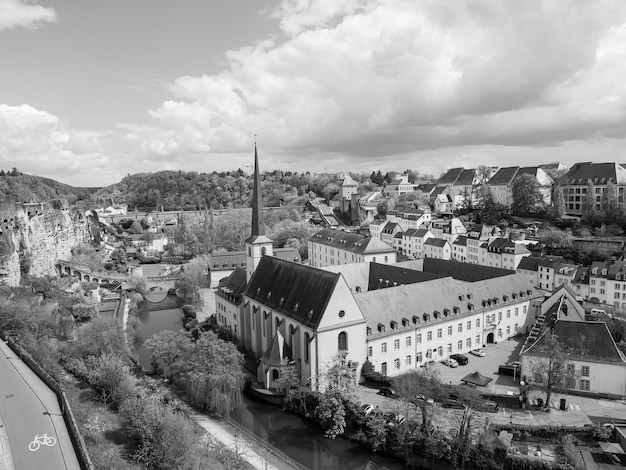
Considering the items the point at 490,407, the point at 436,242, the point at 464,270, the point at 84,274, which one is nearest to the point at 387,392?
the point at 490,407

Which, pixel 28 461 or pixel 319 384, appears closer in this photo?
pixel 28 461

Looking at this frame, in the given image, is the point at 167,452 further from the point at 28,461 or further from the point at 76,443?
the point at 28,461

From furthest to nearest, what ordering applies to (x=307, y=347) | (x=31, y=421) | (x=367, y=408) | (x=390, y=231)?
1. (x=390, y=231)
2. (x=307, y=347)
3. (x=367, y=408)
4. (x=31, y=421)

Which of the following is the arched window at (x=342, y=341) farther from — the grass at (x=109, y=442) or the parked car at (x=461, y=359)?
the parked car at (x=461, y=359)

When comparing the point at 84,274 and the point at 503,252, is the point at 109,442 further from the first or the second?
the point at 84,274

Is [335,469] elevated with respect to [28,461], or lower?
lower

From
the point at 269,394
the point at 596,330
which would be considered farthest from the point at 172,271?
the point at 596,330
